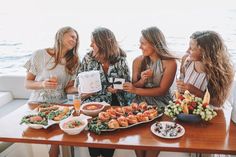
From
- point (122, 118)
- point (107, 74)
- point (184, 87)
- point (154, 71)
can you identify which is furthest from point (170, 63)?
point (122, 118)

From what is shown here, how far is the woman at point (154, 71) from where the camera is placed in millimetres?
1990

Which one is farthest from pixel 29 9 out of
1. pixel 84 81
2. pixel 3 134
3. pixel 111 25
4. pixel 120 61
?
pixel 3 134

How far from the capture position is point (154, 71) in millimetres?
2061

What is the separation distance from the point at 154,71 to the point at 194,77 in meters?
0.31

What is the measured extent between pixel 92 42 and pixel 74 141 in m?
0.97

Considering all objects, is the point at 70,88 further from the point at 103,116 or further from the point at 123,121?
the point at 123,121

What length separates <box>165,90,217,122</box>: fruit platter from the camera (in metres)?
1.45

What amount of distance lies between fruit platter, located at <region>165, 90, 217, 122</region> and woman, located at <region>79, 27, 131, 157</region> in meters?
0.65

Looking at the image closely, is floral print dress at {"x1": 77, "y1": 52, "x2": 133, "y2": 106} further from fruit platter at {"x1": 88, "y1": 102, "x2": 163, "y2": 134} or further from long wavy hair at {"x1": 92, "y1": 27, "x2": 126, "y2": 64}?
fruit platter at {"x1": 88, "y1": 102, "x2": 163, "y2": 134}

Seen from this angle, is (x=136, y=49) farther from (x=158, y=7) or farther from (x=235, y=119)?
(x=235, y=119)

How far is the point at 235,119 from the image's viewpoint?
146 centimetres

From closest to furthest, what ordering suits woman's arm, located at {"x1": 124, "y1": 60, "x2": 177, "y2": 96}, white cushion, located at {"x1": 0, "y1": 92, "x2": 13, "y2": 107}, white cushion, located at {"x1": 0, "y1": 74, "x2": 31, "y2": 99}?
woman's arm, located at {"x1": 124, "y1": 60, "x2": 177, "y2": 96}
white cushion, located at {"x1": 0, "y1": 92, "x2": 13, "y2": 107}
white cushion, located at {"x1": 0, "y1": 74, "x2": 31, "y2": 99}

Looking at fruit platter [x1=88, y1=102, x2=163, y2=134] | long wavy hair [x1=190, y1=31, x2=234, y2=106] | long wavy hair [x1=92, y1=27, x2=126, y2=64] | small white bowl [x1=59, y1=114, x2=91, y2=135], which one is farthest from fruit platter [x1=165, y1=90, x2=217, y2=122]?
long wavy hair [x1=92, y1=27, x2=126, y2=64]

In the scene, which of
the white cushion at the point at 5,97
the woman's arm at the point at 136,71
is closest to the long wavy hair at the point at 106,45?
the woman's arm at the point at 136,71
